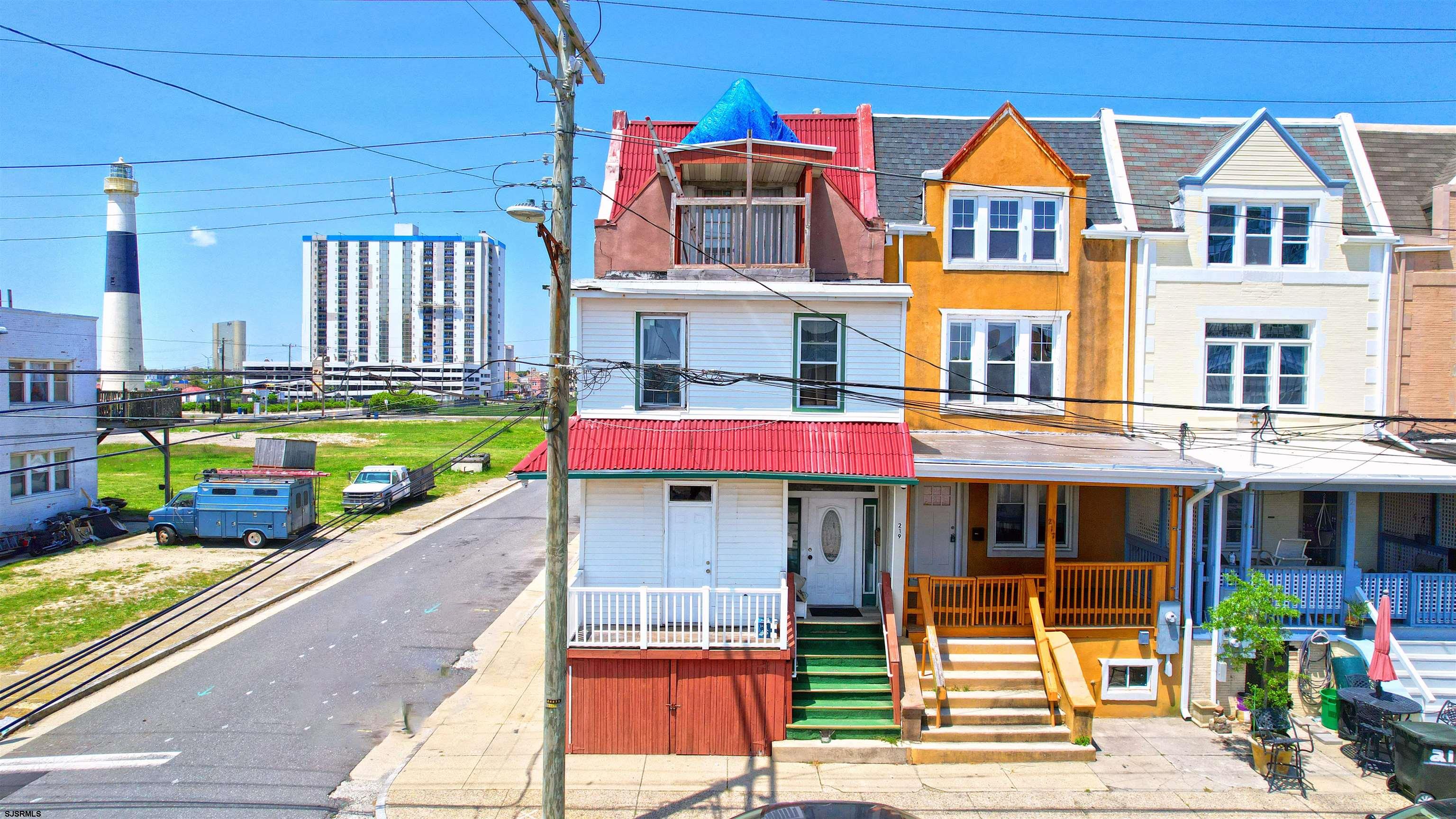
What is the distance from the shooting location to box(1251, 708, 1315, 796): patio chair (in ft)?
35.4

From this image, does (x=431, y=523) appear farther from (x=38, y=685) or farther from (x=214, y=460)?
(x=214, y=460)

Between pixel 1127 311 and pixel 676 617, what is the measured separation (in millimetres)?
10185

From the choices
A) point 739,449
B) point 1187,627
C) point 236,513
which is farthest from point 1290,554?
point 236,513

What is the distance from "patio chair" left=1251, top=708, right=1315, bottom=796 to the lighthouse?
232 ft

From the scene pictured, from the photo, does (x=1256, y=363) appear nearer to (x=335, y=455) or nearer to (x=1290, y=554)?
(x=1290, y=554)

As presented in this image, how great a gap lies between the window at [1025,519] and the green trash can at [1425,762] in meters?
5.40

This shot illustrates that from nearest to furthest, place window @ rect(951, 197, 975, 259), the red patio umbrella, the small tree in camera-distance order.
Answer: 1. the small tree
2. the red patio umbrella
3. window @ rect(951, 197, 975, 259)

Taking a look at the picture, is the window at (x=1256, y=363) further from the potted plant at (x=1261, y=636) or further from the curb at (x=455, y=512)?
the curb at (x=455, y=512)

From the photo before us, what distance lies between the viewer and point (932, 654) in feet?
40.2

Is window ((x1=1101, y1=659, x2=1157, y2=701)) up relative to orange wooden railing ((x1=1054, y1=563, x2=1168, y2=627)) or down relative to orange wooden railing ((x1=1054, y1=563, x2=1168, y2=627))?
down

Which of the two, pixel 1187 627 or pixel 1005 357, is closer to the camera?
pixel 1187 627

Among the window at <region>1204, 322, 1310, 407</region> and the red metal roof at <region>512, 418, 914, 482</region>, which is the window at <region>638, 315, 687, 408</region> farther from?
the window at <region>1204, 322, 1310, 407</region>

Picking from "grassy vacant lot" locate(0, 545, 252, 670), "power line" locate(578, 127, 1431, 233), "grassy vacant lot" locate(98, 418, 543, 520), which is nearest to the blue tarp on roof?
"power line" locate(578, 127, 1431, 233)

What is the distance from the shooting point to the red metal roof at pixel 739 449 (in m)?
12.2
